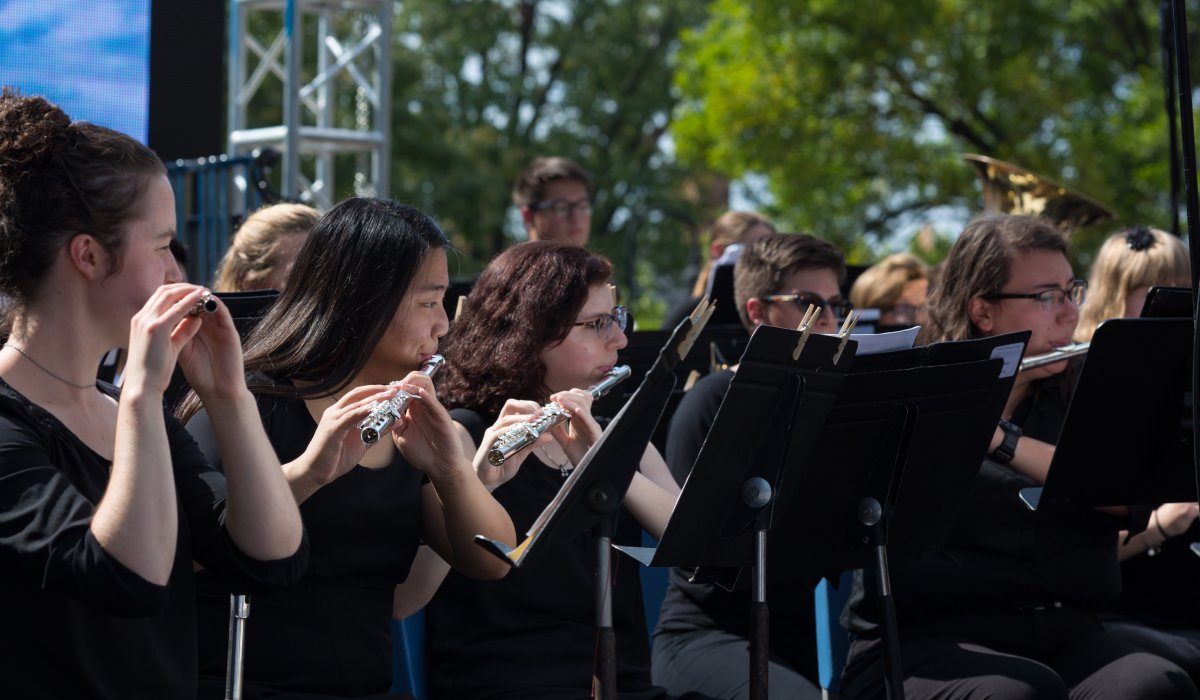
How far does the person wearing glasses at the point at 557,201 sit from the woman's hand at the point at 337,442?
363 centimetres

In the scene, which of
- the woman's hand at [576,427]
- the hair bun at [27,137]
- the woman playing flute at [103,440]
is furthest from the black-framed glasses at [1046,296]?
the hair bun at [27,137]

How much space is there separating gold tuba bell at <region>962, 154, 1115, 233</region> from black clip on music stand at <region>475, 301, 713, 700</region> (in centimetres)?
397

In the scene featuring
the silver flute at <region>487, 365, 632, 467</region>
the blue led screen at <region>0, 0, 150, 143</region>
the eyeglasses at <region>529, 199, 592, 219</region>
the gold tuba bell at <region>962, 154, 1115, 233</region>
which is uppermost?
the blue led screen at <region>0, 0, 150, 143</region>

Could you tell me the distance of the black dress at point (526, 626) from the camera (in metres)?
3.04

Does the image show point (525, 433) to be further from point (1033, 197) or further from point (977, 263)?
point (1033, 197)

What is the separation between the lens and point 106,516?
1967 millimetres

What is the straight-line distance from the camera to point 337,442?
251 cm

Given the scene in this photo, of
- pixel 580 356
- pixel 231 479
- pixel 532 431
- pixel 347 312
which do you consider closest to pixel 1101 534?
pixel 580 356

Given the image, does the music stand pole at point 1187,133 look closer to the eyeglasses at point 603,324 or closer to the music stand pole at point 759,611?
the music stand pole at point 759,611

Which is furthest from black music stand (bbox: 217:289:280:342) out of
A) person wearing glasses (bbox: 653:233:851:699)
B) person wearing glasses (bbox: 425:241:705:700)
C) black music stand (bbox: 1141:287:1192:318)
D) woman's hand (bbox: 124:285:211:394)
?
black music stand (bbox: 1141:287:1192:318)

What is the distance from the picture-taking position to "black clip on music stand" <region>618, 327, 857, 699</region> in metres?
2.65

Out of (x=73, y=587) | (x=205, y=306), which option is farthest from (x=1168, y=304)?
(x=73, y=587)

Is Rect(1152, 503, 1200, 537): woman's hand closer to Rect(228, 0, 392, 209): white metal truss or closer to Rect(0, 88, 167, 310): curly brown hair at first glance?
Rect(0, 88, 167, 310): curly brown hair

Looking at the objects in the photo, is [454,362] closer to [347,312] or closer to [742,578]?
[347,312]
